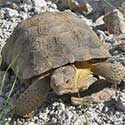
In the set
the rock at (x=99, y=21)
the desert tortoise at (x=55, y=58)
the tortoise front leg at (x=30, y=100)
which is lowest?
the rock at (x=99, y=21)

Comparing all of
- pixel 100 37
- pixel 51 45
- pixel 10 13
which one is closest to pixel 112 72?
pixel 51 45

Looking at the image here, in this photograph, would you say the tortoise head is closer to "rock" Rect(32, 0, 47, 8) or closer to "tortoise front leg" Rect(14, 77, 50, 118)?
"tortoise front leg" Rect(14, 77, 50, 118)

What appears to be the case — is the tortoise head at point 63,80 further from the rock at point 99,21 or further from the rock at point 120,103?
the rock at point 99,21

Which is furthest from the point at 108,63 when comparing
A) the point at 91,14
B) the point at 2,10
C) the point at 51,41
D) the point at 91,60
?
the point at 2,10

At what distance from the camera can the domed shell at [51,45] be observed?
4.44m

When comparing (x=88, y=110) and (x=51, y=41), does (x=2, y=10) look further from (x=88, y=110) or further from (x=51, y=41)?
(x=88, y=110)

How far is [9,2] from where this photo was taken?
21.5 ft

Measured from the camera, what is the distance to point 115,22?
540cm

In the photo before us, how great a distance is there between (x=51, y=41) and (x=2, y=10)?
1919 mm

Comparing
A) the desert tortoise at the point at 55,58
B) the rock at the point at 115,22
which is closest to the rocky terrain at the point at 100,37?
the rock at the point at 115,22

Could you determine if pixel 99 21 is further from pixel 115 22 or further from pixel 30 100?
pixel 30 100

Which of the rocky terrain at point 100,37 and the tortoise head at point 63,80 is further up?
the tortoise head at point 63,80

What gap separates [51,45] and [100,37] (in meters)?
0.95

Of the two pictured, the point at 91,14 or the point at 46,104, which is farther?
the point at 91,14
